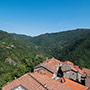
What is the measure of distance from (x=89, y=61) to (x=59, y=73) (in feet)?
248

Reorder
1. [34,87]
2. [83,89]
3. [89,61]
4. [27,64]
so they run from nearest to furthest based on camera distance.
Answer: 1. [34,87]
2. [83,89]
3. [27,64]
4. [89,61]

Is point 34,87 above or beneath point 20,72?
above

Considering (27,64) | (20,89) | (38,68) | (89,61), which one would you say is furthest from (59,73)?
(89,61)

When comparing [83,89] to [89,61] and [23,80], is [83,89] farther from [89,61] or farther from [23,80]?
[89,61]

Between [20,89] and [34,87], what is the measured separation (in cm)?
249

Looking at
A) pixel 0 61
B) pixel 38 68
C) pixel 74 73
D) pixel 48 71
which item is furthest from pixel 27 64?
pixel 0 61

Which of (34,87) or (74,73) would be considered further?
(74,73)

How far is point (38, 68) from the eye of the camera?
134 ft

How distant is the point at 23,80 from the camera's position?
19438 millimetres

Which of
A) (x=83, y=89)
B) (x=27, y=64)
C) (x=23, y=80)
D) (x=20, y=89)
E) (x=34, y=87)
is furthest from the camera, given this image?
(x=27, y=64)

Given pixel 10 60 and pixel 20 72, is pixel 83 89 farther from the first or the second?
pixel 10 60

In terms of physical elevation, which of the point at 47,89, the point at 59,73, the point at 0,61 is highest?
the point at 47,89

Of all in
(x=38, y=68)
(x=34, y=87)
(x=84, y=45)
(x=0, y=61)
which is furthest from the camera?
(x=84, y=45)

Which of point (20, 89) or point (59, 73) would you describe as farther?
point (59, 73)
